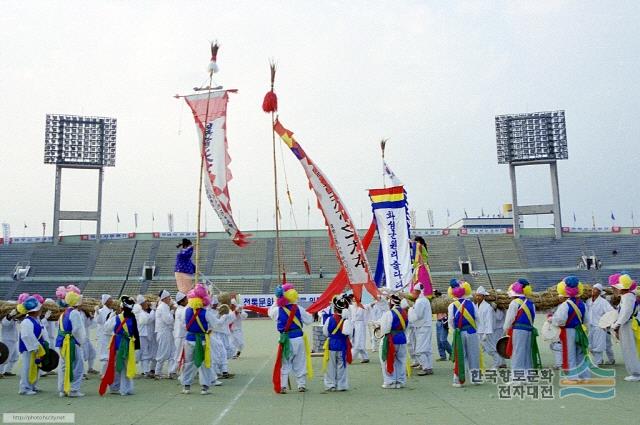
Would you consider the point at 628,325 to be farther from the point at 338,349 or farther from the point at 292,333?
the point at 292,333

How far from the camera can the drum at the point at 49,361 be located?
9102 mm

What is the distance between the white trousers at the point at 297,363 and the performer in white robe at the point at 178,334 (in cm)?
219

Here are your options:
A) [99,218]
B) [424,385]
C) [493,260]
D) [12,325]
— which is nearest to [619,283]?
[424,385]

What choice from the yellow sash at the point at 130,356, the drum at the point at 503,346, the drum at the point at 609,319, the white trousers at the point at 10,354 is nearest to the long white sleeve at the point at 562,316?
the drum at the point at 503,346

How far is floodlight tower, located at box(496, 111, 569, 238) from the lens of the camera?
4085 cm

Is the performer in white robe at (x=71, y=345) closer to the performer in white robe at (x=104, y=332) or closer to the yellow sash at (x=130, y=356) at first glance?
the performer in white robe at (x=104, y=332)

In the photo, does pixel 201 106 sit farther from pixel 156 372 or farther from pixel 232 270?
pixel 232 270

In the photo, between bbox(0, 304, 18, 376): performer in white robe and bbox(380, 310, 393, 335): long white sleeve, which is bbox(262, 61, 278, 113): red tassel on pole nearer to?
bbox(380, 310, 393, 335): long white sleeve

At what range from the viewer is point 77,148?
40.8m

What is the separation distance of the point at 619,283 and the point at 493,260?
33109 mm

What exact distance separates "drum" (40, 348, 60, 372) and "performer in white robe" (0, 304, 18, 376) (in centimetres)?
241

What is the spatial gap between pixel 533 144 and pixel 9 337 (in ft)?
125

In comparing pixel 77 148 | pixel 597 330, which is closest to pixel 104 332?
pixel 597 330

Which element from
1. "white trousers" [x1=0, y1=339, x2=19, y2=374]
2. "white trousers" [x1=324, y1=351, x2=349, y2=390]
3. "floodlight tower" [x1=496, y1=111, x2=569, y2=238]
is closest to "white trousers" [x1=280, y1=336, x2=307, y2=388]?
"white trousers" [x1=324, y1=351, x2=349, y2=390]
